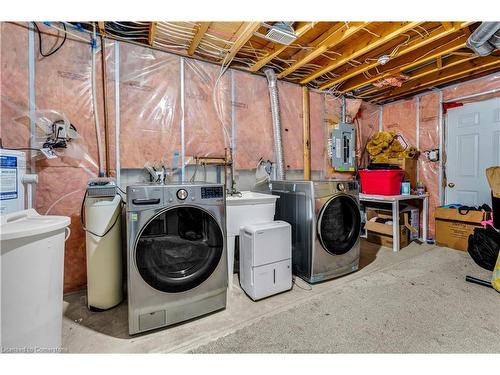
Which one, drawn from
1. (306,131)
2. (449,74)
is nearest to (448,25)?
(449,74)

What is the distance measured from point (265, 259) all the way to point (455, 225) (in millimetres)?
2701

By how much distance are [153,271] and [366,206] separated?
318cm

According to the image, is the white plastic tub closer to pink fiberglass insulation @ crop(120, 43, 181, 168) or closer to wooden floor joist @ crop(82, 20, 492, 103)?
pink fiberglass insulation @ crop(120, 43, 181, 168)

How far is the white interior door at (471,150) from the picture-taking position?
113 inches

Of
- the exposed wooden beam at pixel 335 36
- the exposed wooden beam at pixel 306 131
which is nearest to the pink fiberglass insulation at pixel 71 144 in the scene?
the exposed wooden beam at pixel 335 36

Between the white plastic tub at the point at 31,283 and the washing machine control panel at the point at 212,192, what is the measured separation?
2.42 ft

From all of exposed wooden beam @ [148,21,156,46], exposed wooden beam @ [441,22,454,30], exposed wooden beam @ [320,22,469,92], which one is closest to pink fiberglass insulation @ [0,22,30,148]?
exposed wooden beam @ [148,21,156,46]

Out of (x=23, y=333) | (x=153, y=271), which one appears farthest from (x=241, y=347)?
(x=23, y=333)

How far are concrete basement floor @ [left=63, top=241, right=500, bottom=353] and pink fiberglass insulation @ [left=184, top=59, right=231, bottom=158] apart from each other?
1.44 m

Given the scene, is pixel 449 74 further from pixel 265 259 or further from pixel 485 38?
pixel 265 259

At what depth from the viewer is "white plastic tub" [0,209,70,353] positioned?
98 cm

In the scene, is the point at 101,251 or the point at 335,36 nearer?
the point at 101,251

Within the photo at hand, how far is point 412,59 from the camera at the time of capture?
102 inches

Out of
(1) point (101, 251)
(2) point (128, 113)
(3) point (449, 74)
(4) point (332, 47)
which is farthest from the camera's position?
(3) point (449, 74)
